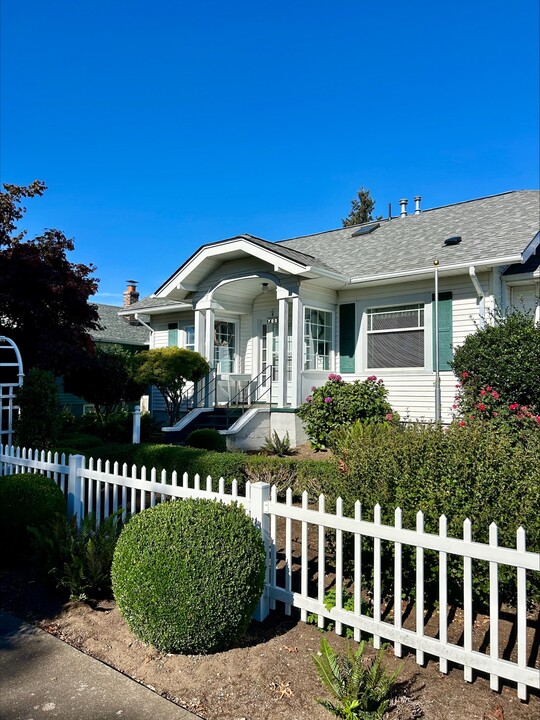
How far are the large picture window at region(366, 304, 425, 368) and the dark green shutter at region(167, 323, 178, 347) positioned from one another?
7.47 meters

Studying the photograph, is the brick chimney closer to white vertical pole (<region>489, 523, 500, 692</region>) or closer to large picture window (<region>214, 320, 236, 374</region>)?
large picture window (<region>214, 320, 236, 374</region>)

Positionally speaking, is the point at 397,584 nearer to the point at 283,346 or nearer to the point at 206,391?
the point at 283,346

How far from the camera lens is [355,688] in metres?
2.56

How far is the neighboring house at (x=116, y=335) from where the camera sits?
22441mm

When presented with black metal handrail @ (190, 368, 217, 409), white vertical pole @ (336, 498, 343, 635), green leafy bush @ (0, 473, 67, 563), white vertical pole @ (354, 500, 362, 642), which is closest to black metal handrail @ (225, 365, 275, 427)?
black metal handrail @ (190, 368, 217, 409)

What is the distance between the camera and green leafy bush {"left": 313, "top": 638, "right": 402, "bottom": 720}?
8.32 ft

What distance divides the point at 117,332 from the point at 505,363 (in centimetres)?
2029

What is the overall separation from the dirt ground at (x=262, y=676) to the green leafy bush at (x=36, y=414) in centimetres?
430

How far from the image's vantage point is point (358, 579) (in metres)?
3.34

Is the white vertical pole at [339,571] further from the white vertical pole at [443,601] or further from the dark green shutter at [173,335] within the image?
the dark green shutter at [173,335]

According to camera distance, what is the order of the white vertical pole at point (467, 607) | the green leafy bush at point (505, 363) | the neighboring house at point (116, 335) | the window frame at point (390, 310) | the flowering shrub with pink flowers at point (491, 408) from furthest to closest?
1. the neighboring house at point (116, 335)
2. the window frame at point (390, 310)
3. the green leafy bush at point (505, 363)
4. the flowering shrub with pink flowers at point (491, 408)
5. the white vertical pole at point (467, 607)

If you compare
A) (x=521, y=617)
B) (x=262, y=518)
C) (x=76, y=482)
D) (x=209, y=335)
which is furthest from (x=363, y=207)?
(x=521, y=617)

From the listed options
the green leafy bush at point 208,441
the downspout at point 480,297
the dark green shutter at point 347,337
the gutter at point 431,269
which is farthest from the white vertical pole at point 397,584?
the dark green shutter at point 347,337

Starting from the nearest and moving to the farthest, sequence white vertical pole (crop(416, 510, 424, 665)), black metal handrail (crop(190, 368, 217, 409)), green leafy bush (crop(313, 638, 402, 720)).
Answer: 1. green leafy bush (crop(313, 638, 402, 720))
2. white vertical pole (crop(416, 510, 424, 665))
3. black metal handrail (crop(190, 368, 217, 409))
